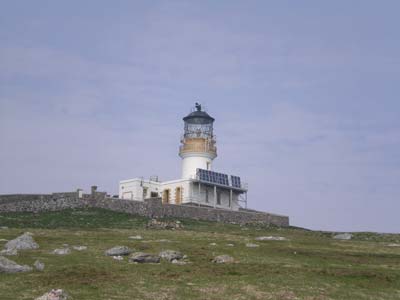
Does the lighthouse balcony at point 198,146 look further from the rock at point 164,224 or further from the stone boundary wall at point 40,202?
the rock at point 164,224

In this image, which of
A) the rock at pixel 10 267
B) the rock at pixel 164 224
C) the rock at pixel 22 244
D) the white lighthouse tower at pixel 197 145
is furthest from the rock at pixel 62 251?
the white lighthouse tower at pixel 197 145

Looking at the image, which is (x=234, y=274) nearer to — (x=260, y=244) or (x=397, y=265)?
(x=397, y=265)

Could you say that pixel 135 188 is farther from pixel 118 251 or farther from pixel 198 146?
pixel 118 251

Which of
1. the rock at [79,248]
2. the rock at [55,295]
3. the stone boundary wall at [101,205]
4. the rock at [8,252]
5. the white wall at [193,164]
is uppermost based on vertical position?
the white wall at [193,164]

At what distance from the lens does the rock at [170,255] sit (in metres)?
42.8

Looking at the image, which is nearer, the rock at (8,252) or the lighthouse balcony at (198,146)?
the rock at (8,252)

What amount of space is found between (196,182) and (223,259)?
53.5m

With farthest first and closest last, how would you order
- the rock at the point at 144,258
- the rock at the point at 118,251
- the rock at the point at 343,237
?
the rock at the point at 343,237
the rock at the point at 118,251
the rock at the point at 144,258

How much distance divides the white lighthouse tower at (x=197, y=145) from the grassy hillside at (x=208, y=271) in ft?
136

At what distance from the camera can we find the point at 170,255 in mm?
43188

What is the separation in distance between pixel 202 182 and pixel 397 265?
52351mm

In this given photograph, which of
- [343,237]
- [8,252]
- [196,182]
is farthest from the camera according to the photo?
[196,182]

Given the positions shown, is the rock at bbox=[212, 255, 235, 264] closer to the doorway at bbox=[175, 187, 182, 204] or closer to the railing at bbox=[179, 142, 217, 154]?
the doorway at bbox=[175, 187, 182, 204]

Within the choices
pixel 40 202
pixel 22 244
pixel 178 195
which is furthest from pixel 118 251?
pixel 178 195
